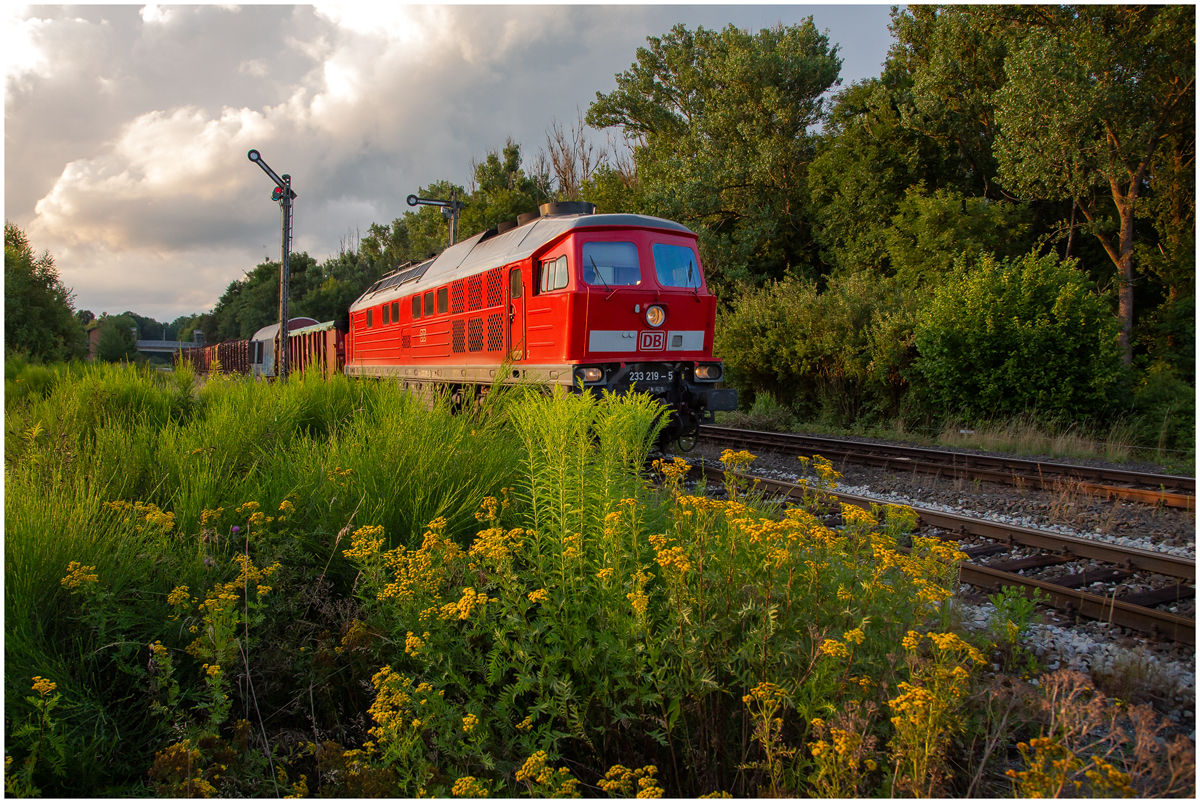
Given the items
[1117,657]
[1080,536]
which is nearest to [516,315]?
[1080,536]

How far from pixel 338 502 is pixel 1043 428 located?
42.6 ft

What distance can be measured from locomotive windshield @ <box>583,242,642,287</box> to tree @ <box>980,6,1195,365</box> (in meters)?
14.9

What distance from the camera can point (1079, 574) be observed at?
4.75 metres

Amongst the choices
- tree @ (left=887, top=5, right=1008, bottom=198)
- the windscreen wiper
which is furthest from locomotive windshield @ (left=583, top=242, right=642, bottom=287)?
tree @ (left=887, top=5, right=1008, bottom=198)

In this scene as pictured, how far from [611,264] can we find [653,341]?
1164 mm

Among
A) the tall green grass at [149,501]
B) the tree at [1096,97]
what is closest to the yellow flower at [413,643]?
the tall green grass at [149,501]

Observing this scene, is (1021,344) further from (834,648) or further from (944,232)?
(834,648)

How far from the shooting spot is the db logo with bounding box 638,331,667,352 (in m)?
8.59

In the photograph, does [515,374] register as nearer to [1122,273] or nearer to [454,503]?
[454,503]

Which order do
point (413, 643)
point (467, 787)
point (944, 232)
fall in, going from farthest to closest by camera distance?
point (944, 232), point (413, 643), point (467, 787)

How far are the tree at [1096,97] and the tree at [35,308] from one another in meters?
32.1

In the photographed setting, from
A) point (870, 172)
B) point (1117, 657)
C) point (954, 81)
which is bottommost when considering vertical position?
point (1117, 657)

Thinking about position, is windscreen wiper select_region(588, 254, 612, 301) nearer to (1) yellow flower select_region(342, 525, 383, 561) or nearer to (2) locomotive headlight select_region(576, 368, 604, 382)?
(2) locomotive headlight select_region(576, 368, 604, 382)

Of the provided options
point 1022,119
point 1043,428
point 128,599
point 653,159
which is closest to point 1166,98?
point 1022,119
